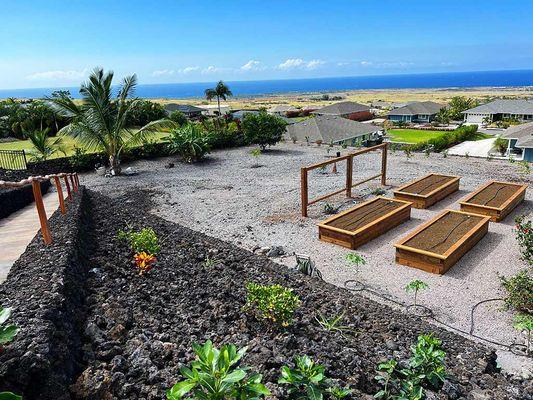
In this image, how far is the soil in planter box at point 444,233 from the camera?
8.29m

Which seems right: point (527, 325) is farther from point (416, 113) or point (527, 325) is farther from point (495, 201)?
point (416, 113)

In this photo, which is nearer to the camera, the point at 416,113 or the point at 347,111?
the point at 347,111

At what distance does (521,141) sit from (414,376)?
28.6 metres

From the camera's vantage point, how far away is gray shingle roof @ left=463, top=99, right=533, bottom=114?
49156 mm

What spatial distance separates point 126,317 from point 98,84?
50.9 ft

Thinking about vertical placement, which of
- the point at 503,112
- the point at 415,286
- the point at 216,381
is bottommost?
the point at 503,112

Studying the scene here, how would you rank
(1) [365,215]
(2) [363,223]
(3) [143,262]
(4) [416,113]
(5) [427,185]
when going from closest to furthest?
(3) [143,262]
(2) [363,223]
(1) [365,215]
(5) [427,185]
(4) [416,113]

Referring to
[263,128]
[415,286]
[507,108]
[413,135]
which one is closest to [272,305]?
[415,286]

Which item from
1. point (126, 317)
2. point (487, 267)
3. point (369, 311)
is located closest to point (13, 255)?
point (126, 317)

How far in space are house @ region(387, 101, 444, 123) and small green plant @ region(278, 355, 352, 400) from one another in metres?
59.4

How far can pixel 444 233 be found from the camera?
29.5ft

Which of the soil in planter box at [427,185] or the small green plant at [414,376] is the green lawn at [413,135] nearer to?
the soil in planter box at [427,185]

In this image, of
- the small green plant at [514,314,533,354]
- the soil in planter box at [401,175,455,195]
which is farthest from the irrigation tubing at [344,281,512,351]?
the soil in planter box at [401,175,455,195]

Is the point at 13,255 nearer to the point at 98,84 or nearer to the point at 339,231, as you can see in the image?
the point at 339,231
